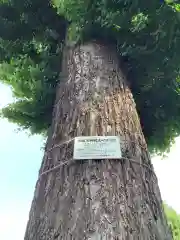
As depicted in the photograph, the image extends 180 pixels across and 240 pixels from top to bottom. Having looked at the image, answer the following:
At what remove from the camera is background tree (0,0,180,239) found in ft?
8.68

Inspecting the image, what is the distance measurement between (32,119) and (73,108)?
1682mm

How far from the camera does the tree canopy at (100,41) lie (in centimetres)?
382

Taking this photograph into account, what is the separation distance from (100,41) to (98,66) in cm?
61

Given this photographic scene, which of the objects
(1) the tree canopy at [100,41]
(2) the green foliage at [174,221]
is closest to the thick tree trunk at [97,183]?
(1) the tree canopy at [100,41]

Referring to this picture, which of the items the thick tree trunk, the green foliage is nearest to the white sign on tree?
the thick tree trunk

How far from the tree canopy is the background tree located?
12mm

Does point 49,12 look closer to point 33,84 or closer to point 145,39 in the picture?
point 33,84

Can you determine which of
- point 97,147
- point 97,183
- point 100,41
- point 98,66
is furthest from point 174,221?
point 97,183

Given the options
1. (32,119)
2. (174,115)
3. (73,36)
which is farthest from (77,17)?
(174,115)

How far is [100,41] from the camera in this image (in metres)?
3.98

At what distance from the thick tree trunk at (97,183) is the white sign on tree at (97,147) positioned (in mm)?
44

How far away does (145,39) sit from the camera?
3.93 metres

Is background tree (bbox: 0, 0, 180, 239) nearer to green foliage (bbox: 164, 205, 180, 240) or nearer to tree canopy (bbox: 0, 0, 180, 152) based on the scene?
tree canopy (bbox: 0, 0, 180, 152)

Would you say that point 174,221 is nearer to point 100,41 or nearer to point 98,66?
point 100,41
